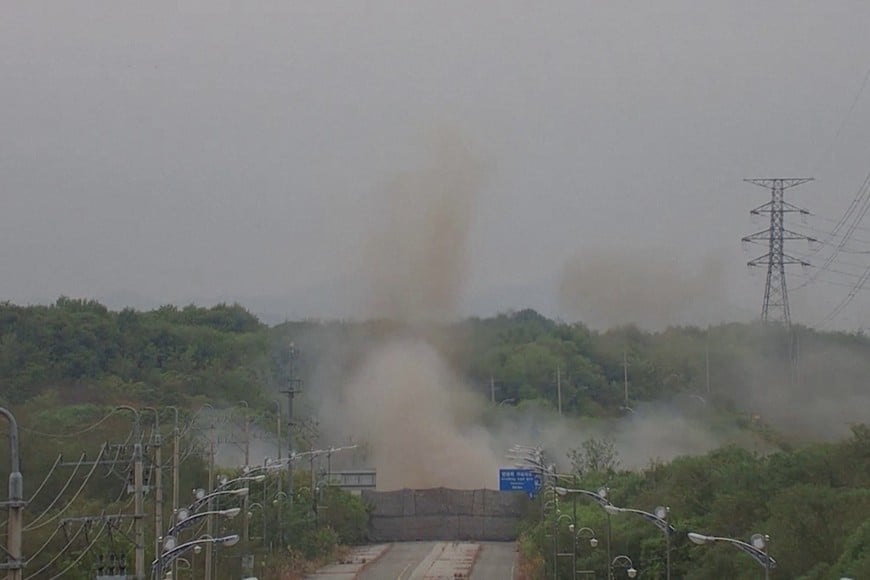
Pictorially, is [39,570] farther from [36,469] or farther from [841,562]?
[841,562]

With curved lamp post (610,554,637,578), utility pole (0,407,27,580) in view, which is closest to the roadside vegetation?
curved lamp post (610,554,637,578)

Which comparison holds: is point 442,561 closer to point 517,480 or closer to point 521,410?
point 517,480

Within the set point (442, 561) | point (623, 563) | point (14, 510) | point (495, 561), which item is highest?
point (14, 510)

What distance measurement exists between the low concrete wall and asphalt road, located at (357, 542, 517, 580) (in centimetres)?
113

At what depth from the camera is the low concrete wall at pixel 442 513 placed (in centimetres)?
8106

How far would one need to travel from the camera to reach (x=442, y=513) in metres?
81.1

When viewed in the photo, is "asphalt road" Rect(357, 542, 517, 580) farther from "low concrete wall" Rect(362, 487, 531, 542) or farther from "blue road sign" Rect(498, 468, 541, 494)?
"blue road sign" Rect(498, 468, 541, 494)

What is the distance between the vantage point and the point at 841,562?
120 feet

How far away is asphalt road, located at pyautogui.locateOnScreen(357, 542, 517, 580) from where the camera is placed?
61.0 meters

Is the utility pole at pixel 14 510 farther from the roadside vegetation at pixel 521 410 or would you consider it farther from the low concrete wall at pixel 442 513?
the low concrete wall at pixel 442 513

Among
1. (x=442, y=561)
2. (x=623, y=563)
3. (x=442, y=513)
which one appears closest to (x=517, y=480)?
(x=442, y=561)

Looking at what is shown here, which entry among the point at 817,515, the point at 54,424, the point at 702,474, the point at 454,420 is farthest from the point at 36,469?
the point at 454,420

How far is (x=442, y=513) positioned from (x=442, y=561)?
13251 millimetres

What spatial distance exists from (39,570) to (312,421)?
5219cm
